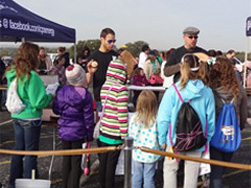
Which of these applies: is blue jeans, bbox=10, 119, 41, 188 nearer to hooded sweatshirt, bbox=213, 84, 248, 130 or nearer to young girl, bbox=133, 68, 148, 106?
hooded sweatshirt, bbox=213, 84, 248, 130

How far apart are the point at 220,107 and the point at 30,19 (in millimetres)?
5295

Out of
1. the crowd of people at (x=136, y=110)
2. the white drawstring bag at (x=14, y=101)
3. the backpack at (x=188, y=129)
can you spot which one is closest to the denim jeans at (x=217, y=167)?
the crowd of people at (x=136, y=110)

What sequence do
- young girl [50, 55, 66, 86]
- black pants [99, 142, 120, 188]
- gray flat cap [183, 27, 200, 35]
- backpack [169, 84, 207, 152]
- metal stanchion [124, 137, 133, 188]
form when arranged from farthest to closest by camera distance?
young girl [50, 55, 66, 86], gray flat cap [183, 27, 200, 35], black pants [99, 142, 120, 188], backpack [169, 84, 207, 152], metal stanchion [124, 137, 133, 188]

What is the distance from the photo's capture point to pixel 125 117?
10.2 ft

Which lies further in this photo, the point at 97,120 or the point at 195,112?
the point at 97,120

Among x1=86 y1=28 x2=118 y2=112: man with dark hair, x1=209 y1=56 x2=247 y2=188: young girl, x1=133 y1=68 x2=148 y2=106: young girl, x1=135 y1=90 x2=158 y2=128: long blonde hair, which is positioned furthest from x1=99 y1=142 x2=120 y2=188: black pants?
x1=133 y1=68 x2=148 y2=106: young girl

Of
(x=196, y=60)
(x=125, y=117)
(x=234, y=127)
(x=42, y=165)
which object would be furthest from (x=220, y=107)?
(x=42, y=165)

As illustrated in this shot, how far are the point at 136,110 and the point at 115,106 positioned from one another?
231mm

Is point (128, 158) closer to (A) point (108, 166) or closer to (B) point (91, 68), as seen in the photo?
(A) point (108, 166)

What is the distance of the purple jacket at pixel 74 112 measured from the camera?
10.5 ft

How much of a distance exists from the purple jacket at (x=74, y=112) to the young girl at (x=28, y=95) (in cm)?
21

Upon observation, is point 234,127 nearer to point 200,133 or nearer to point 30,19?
point 200,133

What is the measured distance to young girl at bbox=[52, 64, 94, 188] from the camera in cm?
319

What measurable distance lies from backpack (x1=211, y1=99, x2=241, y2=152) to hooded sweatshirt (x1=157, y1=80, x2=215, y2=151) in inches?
6.5
